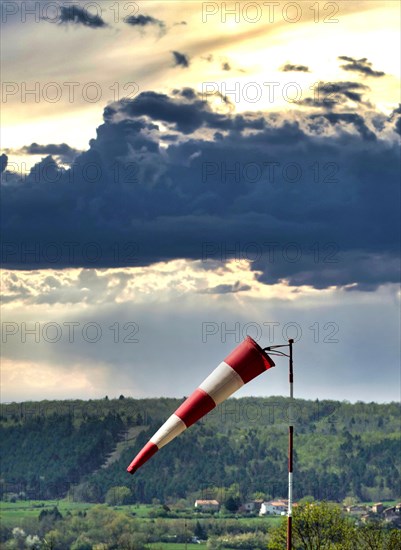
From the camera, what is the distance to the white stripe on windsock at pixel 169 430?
35750 mm

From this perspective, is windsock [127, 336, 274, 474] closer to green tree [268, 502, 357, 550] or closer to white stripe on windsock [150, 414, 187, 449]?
white stripe on windsock [150, 414, 187, 449]

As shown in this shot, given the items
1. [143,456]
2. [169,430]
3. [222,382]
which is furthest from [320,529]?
[222,382]

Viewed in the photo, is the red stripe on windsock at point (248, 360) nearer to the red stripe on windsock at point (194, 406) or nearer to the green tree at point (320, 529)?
the red stripe on windsock at point (194, 406)

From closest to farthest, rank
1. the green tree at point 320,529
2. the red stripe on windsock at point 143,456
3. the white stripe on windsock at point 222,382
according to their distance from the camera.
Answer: the red stripe on windsock at point 143,456 < the white stripe on windsock at point 222,382 < the green tree at point 320,529

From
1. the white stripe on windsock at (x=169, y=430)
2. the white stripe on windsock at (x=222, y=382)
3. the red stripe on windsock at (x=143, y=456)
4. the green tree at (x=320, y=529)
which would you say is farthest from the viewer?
the green tree at (x=320, y=529)

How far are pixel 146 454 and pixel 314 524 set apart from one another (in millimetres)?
76814

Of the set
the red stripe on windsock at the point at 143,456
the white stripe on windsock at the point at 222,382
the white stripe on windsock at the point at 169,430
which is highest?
the white stripe on windsock at the point at 222,382

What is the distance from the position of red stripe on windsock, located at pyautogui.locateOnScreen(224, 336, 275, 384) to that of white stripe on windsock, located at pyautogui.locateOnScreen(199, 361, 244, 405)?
0.13 meters

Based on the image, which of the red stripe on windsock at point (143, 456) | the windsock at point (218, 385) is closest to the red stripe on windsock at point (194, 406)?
the windsock at point (218, 385)

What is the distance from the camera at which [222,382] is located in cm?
3544

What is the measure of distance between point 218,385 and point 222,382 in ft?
0.44

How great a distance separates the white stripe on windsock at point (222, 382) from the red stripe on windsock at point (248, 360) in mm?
128

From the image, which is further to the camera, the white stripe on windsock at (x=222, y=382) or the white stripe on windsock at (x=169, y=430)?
the white stripe on windsock at (x=169, y=430)

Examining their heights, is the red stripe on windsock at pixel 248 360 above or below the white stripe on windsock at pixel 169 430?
above
